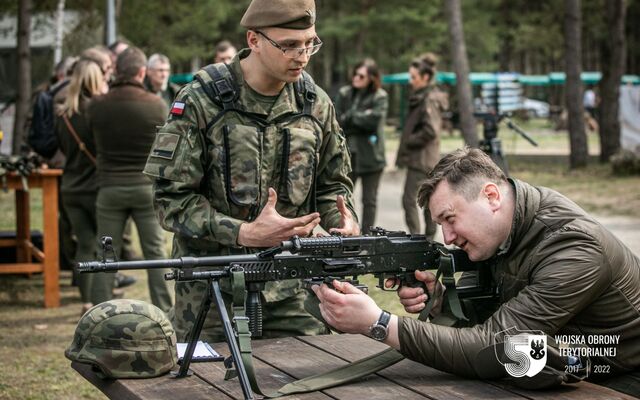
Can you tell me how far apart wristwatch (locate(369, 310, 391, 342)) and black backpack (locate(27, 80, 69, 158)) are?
6.87 metres

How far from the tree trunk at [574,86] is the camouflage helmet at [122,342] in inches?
789

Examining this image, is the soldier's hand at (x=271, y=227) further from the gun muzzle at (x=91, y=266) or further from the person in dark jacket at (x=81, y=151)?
the person in dark jacket at (x=81, y=151)

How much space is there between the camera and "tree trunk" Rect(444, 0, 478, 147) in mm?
18989

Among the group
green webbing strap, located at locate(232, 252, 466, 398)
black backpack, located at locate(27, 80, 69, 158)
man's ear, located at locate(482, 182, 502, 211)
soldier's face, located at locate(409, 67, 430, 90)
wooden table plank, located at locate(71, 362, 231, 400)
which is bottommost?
wooden table plank, located at locate(71, 362, 231, 400)

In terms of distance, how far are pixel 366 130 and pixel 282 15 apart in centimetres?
772

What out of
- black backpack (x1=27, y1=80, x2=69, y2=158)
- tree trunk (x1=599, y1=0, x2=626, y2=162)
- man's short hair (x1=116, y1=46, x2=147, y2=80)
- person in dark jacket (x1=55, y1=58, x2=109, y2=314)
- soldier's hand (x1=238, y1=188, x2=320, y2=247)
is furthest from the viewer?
tree trunk (x1=599, y1=0, x2=626, y2=162)

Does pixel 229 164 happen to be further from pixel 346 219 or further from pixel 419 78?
pixel 419 78

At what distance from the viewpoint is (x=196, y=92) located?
4.13m

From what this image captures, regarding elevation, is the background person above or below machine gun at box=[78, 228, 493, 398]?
above

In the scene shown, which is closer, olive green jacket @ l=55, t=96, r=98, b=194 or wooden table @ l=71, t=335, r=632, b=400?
wooden table @ l=71, t=335, r=632, b=400

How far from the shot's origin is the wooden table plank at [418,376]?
326cm

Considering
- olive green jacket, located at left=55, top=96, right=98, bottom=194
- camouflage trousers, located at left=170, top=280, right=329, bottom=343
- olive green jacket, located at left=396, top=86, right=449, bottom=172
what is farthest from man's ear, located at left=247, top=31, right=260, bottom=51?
olive green jacket, located at left=396, top=86, right=449, bottom=172

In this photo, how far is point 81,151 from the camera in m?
8.80

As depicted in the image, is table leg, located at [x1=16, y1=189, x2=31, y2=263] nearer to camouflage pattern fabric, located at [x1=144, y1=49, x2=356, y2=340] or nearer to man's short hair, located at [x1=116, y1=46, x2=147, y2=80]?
man's short hair, located at [x1=116, y1=46, x2=147, y2=80]
